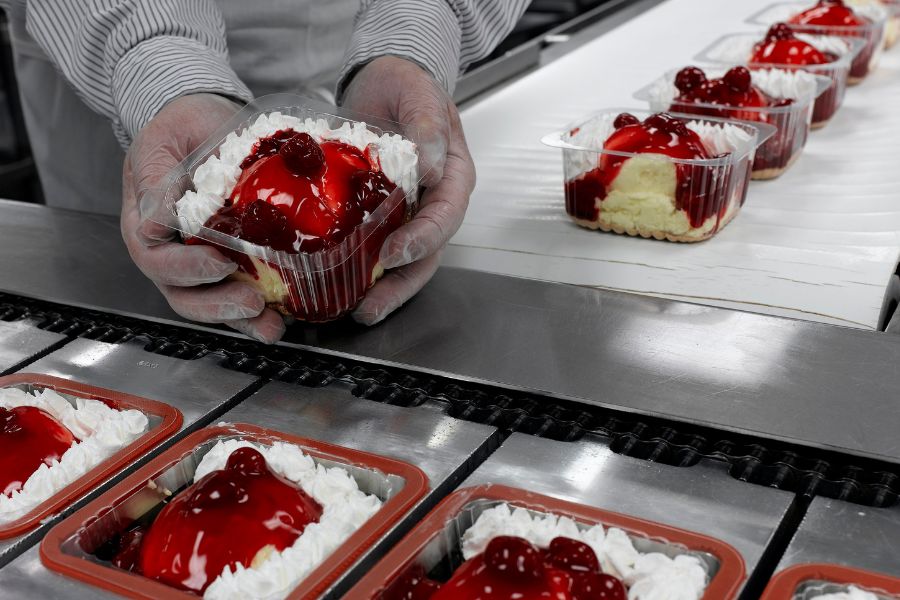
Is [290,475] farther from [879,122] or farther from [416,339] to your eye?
[879,122]

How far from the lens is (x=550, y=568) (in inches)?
33.5

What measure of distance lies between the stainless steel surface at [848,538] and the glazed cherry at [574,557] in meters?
0.17

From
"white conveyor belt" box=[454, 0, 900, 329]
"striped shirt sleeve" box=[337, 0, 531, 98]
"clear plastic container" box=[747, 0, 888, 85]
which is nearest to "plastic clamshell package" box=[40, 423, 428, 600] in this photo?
"white conveyor belt" box=[454, 0, 900, 329]

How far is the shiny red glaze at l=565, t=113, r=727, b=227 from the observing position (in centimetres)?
173

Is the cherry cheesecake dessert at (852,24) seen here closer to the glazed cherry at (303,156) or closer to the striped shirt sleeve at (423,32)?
the striped shirt sleeve at (423,32)

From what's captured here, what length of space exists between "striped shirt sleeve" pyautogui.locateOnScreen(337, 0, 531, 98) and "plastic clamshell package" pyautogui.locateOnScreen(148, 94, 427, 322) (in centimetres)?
31

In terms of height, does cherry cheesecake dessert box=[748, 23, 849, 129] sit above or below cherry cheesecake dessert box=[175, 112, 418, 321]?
below

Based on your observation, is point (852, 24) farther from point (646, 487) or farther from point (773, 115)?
point (646, 487)

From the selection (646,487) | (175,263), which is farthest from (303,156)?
(646,487)

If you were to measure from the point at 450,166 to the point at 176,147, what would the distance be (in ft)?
1.32

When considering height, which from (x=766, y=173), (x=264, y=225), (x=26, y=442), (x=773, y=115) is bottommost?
(x=766, y=173)

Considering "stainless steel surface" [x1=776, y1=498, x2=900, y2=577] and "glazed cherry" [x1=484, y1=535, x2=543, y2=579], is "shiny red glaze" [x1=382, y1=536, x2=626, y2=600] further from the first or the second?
"stainless steel surface" [x1=776, y1=498, x2=900, y2=577]

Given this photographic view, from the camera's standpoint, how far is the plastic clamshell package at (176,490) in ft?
2.97

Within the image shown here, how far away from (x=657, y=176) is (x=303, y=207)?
76cm
